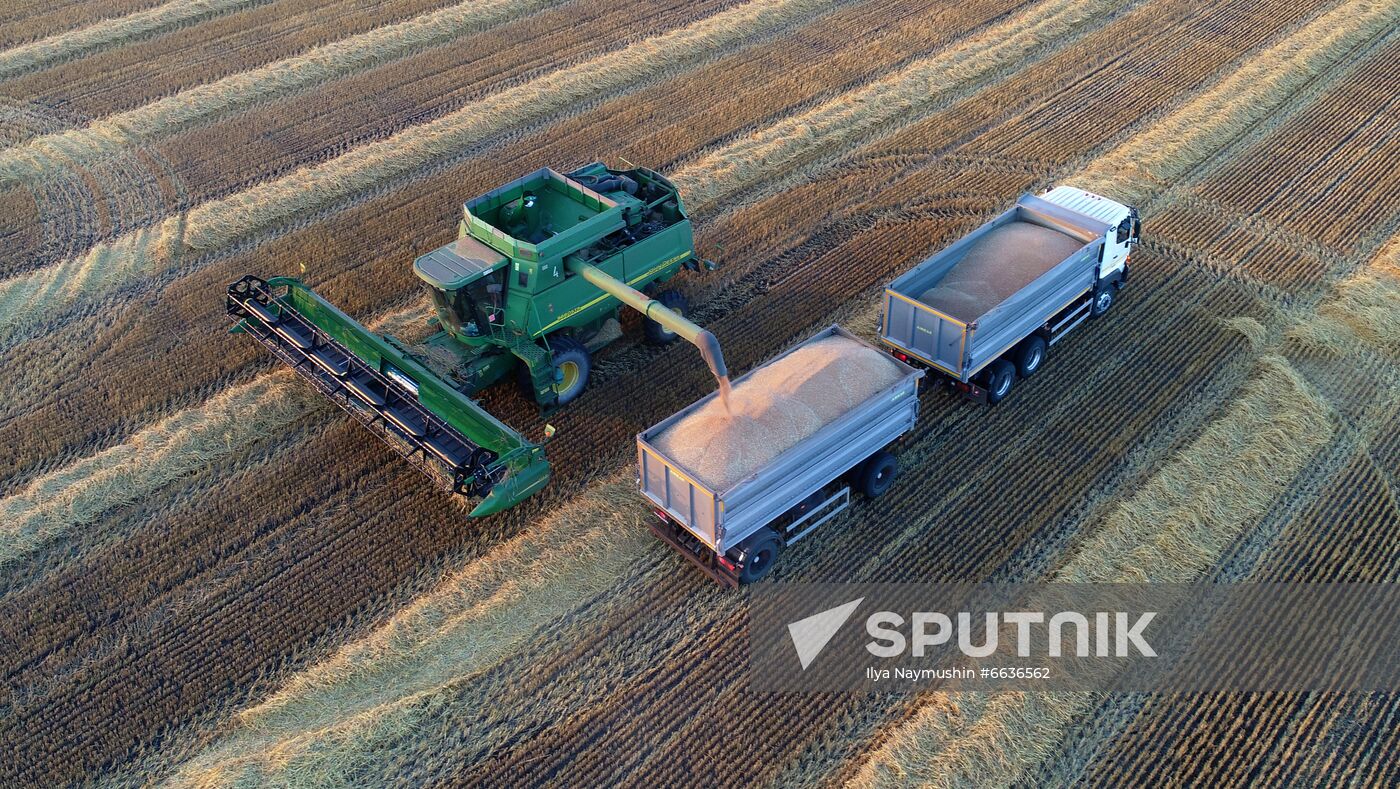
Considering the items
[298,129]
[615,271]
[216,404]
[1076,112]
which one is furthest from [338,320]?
[1076,112]

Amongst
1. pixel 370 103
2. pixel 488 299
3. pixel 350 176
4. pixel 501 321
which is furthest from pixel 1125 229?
pixel 370 103

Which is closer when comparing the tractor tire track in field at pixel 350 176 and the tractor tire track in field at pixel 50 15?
the tractor tire track in field at pixel 350 176

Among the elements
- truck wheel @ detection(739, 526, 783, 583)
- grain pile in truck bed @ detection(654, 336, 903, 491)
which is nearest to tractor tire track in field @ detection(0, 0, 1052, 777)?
grain pile in truck bed @ detection(654, 336, 903, 491)

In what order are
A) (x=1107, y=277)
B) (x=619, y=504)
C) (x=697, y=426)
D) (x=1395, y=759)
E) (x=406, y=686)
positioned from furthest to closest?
(x=1107, y=277)
(x=619, y=504)
(x=697, y=426)
(x=406, y=686)
(x=1395, y=759)

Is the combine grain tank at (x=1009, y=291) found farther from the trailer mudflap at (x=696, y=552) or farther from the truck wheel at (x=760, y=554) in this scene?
the trailer mudflap at (x=696, y=552)

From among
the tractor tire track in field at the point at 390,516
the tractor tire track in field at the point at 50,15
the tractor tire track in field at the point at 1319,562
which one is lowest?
the tractor tire track in field at the point at 1319,562

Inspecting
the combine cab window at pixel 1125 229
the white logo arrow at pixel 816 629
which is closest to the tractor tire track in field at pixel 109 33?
the combine cab window at pixel 1125 229

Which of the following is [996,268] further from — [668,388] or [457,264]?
[457,264]

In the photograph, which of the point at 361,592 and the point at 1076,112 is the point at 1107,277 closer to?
the point at 1076,112
